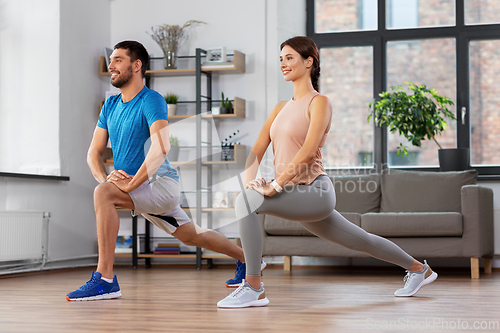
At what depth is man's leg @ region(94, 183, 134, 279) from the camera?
2623mm

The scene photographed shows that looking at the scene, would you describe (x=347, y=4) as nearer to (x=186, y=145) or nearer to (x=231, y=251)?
(x=186, y=145)

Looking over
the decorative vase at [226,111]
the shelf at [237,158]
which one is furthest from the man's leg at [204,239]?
the decorative vase at [226,111]

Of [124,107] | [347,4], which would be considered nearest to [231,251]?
[124,107]

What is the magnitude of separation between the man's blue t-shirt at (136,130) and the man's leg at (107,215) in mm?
138

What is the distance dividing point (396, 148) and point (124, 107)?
10.5 ft

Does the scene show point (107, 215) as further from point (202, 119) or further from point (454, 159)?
point (454, 159)

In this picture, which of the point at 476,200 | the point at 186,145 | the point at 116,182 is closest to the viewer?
the point at 116,182

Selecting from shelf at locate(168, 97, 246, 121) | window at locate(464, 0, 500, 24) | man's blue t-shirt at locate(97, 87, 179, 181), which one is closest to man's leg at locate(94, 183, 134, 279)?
man's blue t-shirt at locate(97, 87, 179, 181)

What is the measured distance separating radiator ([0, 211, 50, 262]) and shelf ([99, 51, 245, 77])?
1530 mm

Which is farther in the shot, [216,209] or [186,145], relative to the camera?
[186,145]

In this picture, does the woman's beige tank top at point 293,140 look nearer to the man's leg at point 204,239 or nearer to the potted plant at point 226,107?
the man's leg at point 204,239

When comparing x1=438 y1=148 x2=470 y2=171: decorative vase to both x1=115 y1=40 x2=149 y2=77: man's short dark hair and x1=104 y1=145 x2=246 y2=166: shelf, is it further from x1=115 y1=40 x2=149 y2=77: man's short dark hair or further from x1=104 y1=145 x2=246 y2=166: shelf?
x1=115 y1=40 x2=149 y2=77: man's short dark hair

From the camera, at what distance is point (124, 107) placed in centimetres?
279

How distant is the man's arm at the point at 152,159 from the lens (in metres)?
2.63
